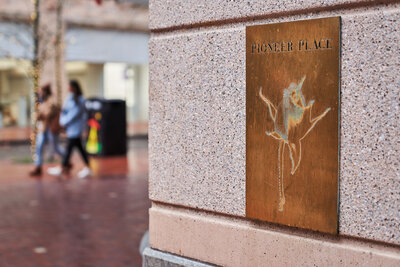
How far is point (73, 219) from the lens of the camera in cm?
664

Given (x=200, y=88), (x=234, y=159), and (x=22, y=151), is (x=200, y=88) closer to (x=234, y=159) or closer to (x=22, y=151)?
(x=234, y=159)

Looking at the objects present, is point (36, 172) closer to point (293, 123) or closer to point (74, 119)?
point (74, 119)

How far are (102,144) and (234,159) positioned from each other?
35.9 ft

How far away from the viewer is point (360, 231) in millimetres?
2781

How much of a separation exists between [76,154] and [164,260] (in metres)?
11.3

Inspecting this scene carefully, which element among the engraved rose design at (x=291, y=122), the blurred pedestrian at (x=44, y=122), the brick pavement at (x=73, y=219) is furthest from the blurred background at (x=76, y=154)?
the engraved rose design at (x=291, y=122)

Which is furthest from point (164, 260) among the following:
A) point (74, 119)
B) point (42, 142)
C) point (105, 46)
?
point (105, 46)

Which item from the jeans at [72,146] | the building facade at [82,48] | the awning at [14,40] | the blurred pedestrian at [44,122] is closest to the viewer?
the jeans at [72,146]

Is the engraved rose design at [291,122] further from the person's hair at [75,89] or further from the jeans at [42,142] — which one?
the jeans at [42,142]

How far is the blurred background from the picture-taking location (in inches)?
220

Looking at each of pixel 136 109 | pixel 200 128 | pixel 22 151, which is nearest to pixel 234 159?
pixel 200 128

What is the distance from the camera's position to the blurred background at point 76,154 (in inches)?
220

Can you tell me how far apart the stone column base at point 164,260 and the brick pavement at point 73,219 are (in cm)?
121

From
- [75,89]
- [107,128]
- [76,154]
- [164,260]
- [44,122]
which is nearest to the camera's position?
[164,260]
